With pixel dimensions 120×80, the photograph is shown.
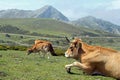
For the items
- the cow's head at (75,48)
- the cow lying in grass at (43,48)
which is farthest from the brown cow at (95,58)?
the cow lying in grass at (43,48)

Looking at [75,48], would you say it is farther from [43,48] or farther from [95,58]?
[43,48]

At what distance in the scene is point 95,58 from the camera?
1547cm

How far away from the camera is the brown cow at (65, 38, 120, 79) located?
14750 mm

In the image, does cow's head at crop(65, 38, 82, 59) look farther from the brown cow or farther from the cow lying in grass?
the cow lying in grass

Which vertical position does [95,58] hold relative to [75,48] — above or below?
below

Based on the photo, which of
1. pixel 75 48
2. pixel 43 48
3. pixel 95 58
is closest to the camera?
pixel 95 58

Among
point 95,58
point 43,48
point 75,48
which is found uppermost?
point 75,48

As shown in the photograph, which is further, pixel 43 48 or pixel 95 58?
pixel 43 48

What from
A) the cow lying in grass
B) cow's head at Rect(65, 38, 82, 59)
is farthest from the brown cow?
the cow lying in grass

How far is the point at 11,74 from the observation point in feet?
62.6

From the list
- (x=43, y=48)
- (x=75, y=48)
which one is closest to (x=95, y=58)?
(x=75, y=48)

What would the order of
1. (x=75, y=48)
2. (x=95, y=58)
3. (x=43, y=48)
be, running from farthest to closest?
1. (x=43, y=48)
2. (x=75, y=48)
3. (x=95, y=58)

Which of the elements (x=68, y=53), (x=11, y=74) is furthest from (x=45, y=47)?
(x=68, y=53)

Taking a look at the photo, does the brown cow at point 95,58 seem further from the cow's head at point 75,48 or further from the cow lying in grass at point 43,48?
the cow lying in grass at point 43,48
